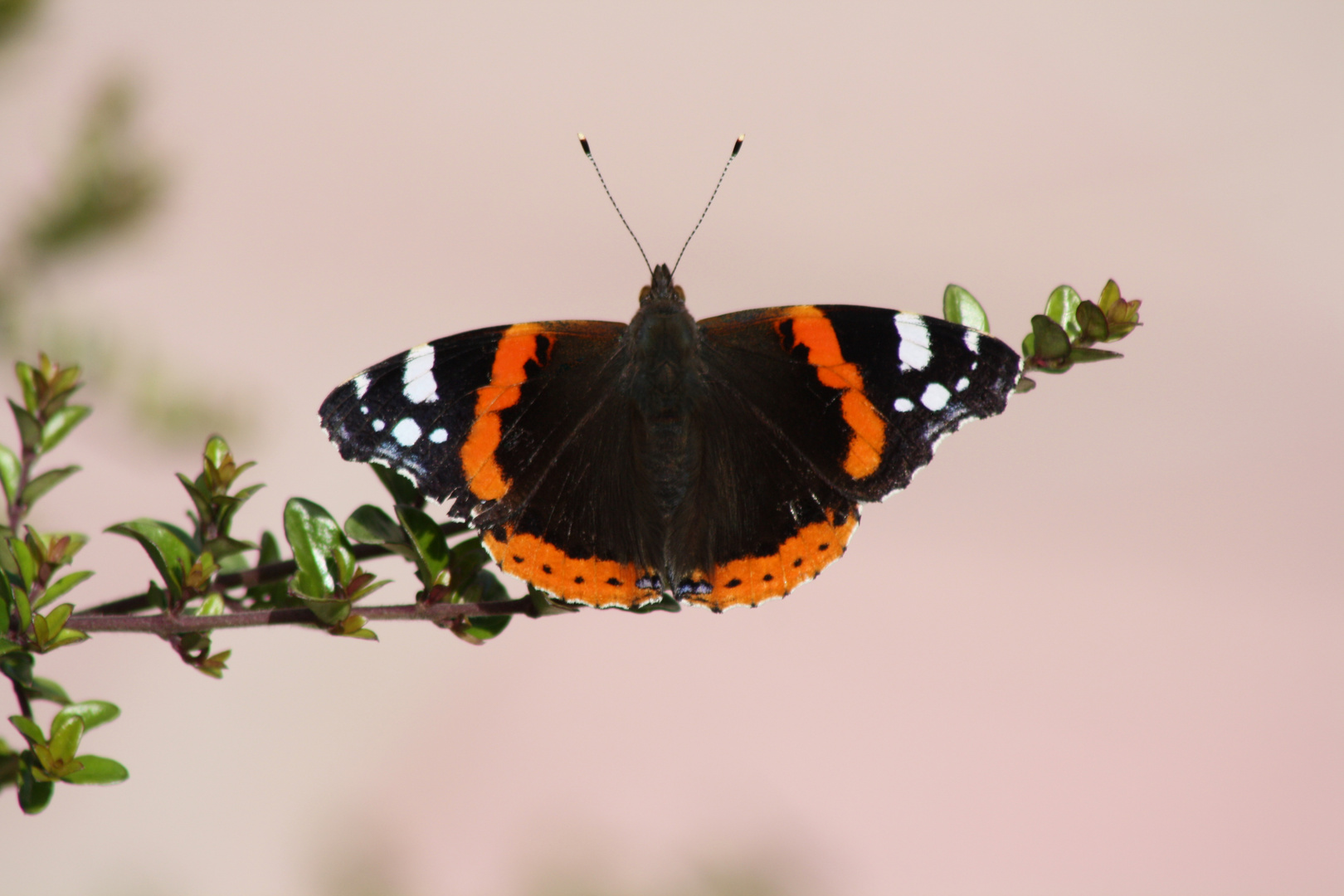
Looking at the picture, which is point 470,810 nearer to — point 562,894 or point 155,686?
point 155,686

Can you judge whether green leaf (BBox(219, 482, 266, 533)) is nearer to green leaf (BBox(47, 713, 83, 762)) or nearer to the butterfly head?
green leaf (BBox(47, 713, 83, 762))

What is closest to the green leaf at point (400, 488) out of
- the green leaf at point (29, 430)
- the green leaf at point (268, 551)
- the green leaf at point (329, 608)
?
the green leaf at point (268, 551)

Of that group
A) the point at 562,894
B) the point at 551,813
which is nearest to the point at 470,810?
the point at 551,813

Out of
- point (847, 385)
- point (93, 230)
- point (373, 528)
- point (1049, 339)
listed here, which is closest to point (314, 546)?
point (373, 528)

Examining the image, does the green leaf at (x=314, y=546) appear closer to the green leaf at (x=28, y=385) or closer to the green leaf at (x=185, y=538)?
the green leaf at (x=185, y=538)

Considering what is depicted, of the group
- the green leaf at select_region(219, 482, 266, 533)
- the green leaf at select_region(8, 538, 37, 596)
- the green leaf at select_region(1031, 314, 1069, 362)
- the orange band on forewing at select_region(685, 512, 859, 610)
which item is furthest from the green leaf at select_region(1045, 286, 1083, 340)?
the green leaf at select_region(8, 538, 37, 596)
